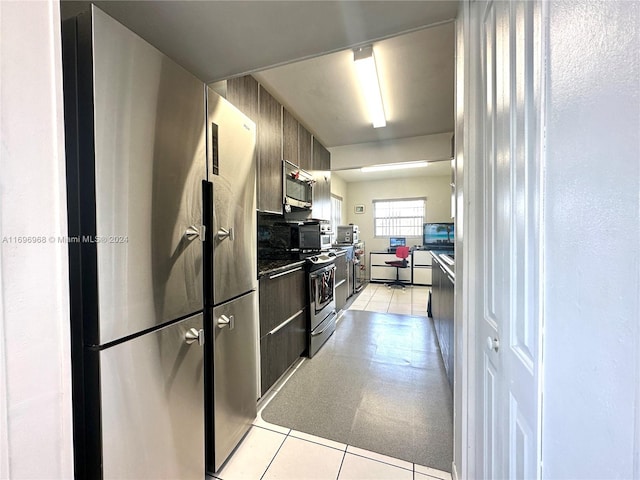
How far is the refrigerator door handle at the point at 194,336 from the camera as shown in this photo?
110 cm

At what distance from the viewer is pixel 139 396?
2.95ft

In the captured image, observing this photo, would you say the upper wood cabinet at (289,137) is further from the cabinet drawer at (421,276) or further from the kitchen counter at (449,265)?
the cabinet drawer at (421,276)

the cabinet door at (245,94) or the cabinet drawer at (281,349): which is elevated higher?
the cabinet door at (245,94)

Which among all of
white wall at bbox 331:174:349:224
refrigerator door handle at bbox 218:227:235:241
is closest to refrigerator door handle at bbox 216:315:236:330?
refrigerator door handle at bbox 218:227:235:241

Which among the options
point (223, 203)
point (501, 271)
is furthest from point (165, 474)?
point (501, 271)

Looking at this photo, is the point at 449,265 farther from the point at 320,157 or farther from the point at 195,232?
the point at 320,157

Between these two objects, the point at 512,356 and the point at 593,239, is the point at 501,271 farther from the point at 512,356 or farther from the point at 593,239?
the point at 593,239

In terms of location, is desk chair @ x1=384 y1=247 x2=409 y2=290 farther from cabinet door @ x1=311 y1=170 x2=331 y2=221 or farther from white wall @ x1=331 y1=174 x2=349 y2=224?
cabinet door @ x1=311 y1=170 x2=331 y2=221

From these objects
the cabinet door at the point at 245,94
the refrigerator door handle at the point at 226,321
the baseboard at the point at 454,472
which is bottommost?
the baseboard at the point at 454,472

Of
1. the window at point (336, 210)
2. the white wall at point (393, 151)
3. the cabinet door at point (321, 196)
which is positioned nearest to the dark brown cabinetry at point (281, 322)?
the cabinet door at point (321, 196)

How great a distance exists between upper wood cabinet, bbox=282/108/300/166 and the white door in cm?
189

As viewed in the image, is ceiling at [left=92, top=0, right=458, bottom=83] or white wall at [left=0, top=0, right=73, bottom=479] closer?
white wall at [left=0, top=0, right=73, bottom=479]

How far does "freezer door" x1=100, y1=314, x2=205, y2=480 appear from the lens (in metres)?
0.82

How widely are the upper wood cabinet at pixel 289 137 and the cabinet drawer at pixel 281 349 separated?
1631 mm
